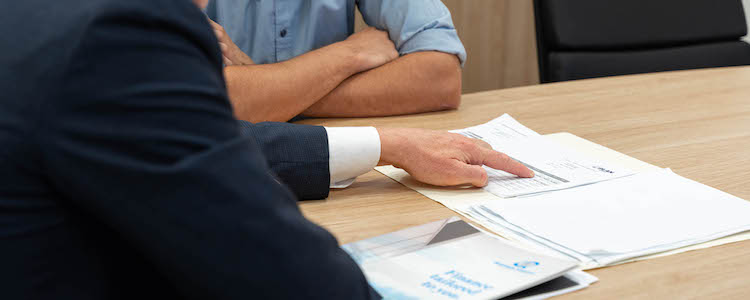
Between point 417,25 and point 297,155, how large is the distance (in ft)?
2.03

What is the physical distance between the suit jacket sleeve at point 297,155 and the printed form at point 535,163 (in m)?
0.23

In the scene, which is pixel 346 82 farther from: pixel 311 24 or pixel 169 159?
pixel 169 159

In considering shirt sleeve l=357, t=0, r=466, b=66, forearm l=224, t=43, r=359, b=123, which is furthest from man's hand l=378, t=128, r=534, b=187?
shirt sleeve l=357, t=0, r=466, b=66

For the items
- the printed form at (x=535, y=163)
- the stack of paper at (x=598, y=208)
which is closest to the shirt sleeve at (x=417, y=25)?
the printed form at (x=535, y=163)

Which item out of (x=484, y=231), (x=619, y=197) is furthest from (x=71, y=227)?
(x=619, y=197)

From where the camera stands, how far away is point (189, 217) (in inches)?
16.6

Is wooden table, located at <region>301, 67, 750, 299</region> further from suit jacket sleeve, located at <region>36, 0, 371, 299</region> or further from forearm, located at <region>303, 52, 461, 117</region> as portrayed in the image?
suit jacket sleeve, located at <region>36, 0, 371, 299</region>

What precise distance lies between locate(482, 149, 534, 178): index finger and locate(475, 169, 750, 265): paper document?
7 cm

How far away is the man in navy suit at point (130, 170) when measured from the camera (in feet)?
1.29

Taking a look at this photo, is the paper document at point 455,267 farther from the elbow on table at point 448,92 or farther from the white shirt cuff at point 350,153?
the elbow on table at point 448,92

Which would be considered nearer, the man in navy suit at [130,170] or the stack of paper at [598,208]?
the man in navy suit at [130,170]

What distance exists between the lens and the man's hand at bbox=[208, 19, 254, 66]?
1323 millimetres

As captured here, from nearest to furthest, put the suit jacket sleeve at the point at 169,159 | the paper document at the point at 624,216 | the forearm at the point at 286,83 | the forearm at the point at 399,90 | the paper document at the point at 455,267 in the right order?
the suit jacket sleeve at the point at 169,159 < the paper document at the point at 455,267 < the paper document at the point at 624,216 < the forearm at the point at 286,83 < the forearm at the point at 399,90

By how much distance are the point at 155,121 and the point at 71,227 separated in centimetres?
9
